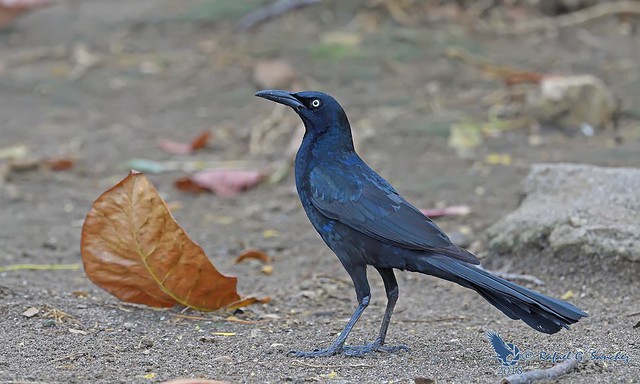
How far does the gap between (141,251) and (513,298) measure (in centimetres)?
163

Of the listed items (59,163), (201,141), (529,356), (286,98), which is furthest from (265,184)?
(529,356)

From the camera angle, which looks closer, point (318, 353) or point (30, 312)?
point (318, 353)

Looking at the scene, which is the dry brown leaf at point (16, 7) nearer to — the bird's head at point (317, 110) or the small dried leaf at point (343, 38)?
the small dried leaf at point (343, 38)

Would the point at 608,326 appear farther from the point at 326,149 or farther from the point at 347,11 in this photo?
the point at 347,11

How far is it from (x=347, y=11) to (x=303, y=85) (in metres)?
1.63

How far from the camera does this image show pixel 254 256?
579 cm

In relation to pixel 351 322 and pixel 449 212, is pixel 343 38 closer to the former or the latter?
pixel 449 212

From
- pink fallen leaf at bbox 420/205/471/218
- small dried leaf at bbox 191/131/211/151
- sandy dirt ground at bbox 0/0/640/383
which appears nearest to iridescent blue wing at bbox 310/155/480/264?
sandy dirt ground at bbox 0/0/640/383

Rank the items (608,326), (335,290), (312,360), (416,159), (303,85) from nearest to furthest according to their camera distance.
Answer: (312,360) < (608,326) < (335,290) < (416,159) < (303,85)

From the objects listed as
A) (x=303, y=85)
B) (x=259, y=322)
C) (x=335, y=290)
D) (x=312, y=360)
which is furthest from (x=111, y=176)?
(x=312, y=360)

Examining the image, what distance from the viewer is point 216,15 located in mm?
9953

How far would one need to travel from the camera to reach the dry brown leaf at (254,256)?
5686mm

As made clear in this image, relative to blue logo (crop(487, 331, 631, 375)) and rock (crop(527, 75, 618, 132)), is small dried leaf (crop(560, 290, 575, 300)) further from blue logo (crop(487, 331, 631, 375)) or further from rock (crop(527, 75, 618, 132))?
rock (crop(527, 75, 618, 132))

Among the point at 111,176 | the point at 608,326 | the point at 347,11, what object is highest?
the point at 347,11
